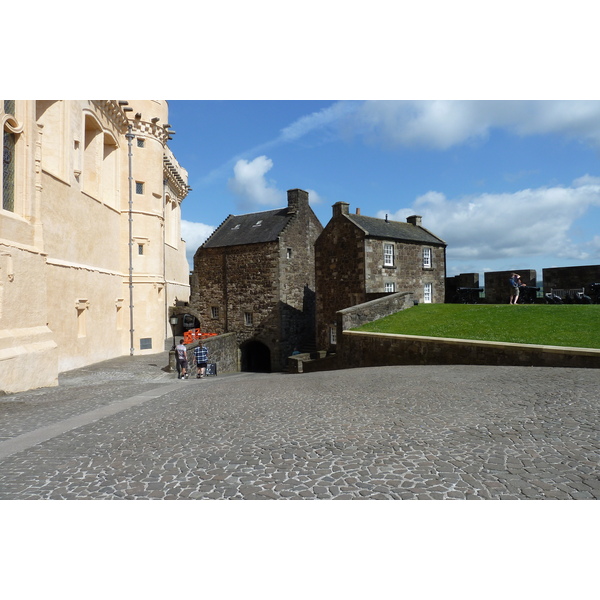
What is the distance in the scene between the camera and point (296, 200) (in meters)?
34.3

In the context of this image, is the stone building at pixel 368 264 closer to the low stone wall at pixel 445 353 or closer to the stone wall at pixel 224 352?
the low stone wall at pixel 445 353

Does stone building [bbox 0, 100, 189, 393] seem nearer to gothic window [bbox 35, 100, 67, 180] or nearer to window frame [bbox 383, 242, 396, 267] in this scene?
gothic window [bbox 35, 100, 67, 180]

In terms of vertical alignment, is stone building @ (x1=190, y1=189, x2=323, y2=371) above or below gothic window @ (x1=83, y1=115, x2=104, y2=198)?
below

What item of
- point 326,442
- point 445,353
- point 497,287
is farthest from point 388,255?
point 326,442

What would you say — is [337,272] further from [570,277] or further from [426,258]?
[570,277]

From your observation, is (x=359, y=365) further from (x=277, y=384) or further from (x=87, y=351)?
(x=87, y=351)

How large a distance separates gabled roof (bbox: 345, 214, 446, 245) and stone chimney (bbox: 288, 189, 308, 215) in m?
9.33

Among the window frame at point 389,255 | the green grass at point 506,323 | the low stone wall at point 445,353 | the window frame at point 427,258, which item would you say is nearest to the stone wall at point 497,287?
the window frame at point 427,258

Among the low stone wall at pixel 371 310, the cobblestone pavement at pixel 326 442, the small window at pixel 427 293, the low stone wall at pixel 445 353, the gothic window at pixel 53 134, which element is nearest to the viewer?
the cobblestone pavement at pixel 326 442

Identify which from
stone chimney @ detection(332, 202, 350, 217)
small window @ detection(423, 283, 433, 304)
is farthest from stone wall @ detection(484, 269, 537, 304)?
stone chimney @ detection(332, 202, 350, 217)

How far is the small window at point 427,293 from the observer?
85.8 ft

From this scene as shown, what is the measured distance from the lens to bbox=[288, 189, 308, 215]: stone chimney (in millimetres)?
34206

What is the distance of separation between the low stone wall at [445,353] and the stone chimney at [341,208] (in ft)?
32.9

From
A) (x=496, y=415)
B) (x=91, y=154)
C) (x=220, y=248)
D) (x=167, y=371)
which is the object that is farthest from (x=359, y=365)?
(x=220, y=248)
